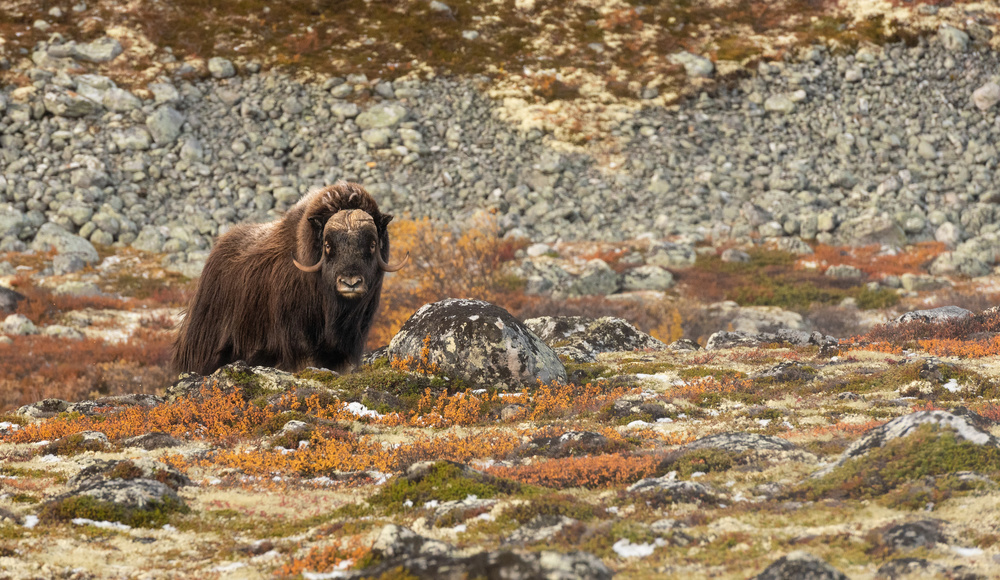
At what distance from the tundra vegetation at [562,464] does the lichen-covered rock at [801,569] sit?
32 centimetres

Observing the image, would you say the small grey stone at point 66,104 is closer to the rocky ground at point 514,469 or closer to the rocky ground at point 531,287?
the rocky ground at point 531,287

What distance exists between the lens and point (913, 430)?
651 centimetres

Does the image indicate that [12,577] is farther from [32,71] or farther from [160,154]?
[32,71]

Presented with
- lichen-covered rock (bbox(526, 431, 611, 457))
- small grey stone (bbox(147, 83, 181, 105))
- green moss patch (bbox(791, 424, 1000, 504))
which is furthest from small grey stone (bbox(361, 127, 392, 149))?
green moss patch (bbox(791, 424, 1000, 504))

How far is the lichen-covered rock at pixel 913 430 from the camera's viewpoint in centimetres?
633

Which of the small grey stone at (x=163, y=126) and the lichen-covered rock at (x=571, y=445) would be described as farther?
the small grey stone at (x=163, y=126)

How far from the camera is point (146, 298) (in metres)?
27.8

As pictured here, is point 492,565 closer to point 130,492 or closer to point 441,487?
point 441,487

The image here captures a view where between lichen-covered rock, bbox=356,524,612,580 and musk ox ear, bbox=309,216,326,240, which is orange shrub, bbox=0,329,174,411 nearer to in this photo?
musk ox ear, bbox=309,216,326,240

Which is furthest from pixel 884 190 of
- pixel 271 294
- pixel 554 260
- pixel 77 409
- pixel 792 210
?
pixel 77 409

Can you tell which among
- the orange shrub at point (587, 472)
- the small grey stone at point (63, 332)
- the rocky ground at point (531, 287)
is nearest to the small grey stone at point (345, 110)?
the rocky ground at point (531, 287)

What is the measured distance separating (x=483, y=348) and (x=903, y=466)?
6330 millimetres

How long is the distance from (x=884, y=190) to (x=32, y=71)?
117 ft

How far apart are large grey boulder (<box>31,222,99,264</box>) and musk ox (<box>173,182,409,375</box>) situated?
1956 cm
